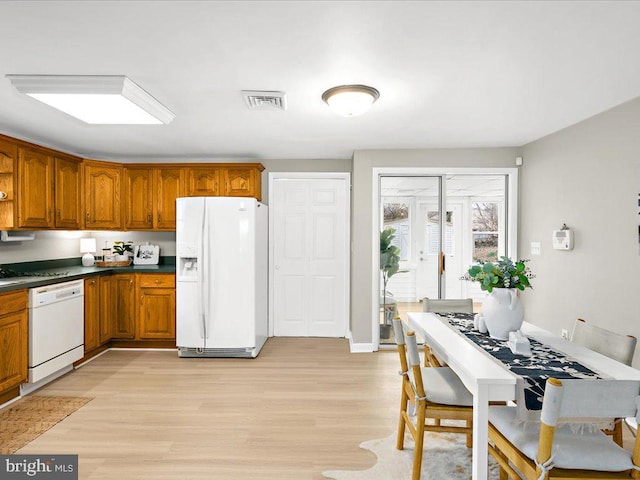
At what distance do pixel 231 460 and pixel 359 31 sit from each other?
2.53m

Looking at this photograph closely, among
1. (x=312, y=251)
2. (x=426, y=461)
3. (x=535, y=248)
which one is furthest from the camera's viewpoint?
(x=312, y=251)

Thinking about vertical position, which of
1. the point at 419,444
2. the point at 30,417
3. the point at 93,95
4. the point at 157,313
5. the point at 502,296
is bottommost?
the point at 30,417

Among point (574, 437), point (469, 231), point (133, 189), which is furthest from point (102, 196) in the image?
point (469, 231)

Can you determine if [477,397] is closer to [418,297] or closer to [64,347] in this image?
[418,297]

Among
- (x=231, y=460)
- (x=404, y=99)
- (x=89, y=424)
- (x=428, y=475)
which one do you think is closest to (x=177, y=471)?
(x=231, y=460)

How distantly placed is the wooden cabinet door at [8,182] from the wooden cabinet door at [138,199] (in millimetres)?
1289

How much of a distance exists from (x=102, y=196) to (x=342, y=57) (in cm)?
369

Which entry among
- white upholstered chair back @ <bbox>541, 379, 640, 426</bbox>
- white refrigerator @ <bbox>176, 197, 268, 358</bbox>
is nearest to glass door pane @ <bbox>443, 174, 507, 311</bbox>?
white refrigerator @ <bbox>176, 197, 268, 358</bbox>

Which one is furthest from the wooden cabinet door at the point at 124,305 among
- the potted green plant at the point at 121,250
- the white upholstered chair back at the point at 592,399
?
the white upholstered chair back at the point at 592,399

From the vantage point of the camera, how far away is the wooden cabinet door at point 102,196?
14.6 feet

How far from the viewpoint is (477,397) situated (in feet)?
5.45

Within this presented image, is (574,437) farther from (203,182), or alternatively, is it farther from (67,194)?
(67,194)

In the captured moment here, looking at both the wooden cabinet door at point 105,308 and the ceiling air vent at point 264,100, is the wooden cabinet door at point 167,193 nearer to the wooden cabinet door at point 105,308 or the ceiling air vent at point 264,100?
the wooden cabinet door at point 105,308

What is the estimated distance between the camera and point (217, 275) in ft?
13.6
